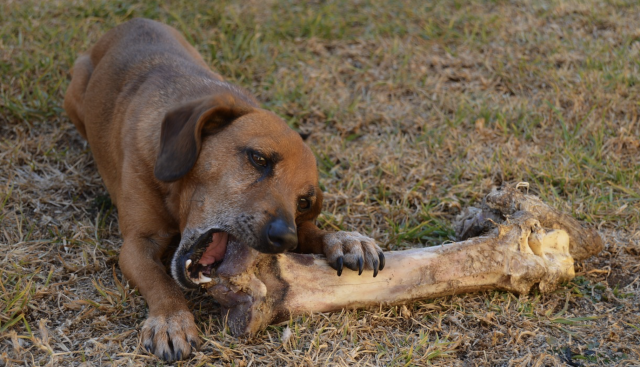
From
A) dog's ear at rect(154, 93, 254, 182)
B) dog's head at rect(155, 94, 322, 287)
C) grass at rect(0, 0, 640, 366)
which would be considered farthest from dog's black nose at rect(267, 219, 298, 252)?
dog's ear at rect(154, 93, 254, 182)

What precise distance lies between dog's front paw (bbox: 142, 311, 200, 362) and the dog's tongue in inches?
11.8

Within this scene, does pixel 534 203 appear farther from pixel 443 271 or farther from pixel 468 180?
pixel 468 180

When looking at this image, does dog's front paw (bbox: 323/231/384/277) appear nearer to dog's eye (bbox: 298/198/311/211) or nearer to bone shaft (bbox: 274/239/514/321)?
bone shaft (bbox: 274/239/514/321)

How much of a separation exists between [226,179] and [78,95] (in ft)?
7.45

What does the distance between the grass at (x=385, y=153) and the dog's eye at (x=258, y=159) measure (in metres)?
0.79

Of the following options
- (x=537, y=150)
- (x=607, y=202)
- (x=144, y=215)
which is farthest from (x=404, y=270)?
(x=537, y=150)

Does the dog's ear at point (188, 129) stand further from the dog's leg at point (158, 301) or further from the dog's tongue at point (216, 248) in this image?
the dog's leg at point (158, 301)

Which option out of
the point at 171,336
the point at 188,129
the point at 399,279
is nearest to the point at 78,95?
the point at 188,129

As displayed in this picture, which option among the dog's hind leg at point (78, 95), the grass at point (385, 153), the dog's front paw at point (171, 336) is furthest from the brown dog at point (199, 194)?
the dog's hind leg at point (78, 95)

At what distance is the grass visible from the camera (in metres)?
3.12

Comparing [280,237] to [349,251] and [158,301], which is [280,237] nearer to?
[349,251]

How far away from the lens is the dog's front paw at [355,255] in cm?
318

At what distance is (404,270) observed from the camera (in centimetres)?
324

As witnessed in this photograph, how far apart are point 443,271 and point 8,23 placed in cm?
487
